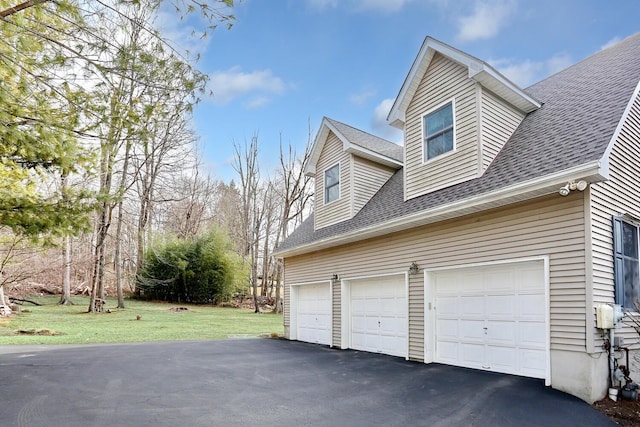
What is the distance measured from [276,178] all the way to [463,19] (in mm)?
18927

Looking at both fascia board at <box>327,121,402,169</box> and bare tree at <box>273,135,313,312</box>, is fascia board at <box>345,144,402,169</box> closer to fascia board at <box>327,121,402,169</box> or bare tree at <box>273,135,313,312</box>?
fascia board at <box>327,121,402,169</box>

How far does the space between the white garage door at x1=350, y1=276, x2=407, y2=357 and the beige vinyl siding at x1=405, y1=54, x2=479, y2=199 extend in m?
2.15

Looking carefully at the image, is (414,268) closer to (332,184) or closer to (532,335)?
(532,335)

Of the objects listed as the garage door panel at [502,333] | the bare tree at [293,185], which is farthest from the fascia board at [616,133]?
the bare tree at [293,185]

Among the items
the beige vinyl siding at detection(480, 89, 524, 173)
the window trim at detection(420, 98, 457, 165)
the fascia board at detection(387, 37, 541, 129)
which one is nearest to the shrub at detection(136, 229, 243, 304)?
the fascia board at detection(387, 37, 541, 129)

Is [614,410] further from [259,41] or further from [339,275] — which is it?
[259,41]

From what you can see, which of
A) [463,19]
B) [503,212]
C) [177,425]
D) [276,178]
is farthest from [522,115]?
[276,178]

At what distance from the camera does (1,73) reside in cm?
500

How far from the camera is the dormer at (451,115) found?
772cm

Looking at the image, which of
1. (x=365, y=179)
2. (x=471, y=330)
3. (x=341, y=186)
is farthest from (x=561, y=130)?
(x=341, y=186)

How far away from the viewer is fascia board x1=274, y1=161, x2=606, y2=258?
5469 millimetres

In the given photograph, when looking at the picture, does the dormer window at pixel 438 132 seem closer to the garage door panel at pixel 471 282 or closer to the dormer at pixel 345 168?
the dormer at pixel 345 168

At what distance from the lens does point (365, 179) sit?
11320 millimetres

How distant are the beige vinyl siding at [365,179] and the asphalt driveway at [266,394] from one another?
4.13 m
